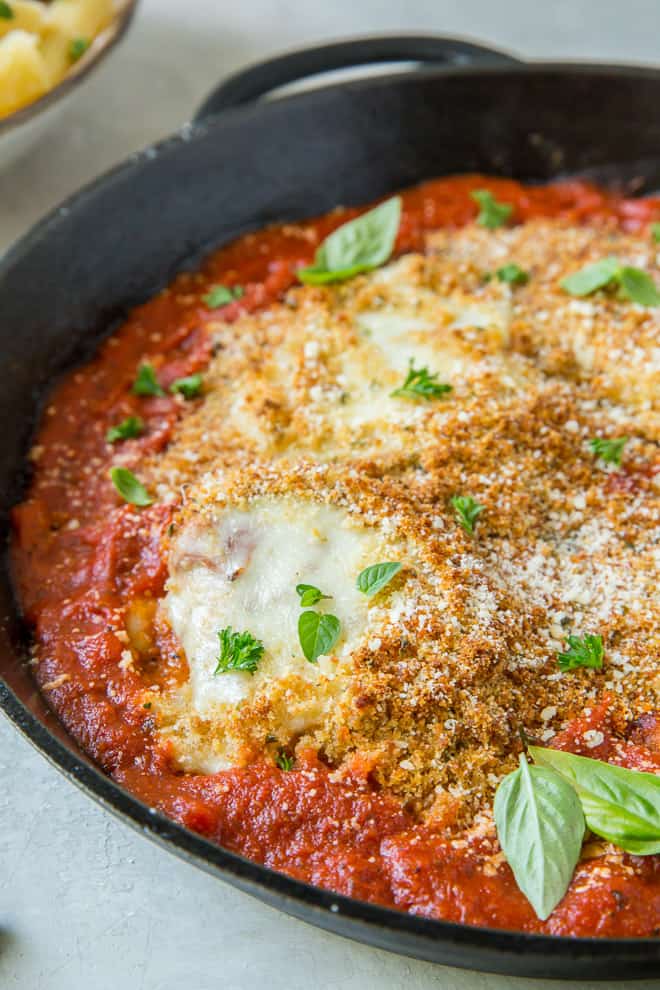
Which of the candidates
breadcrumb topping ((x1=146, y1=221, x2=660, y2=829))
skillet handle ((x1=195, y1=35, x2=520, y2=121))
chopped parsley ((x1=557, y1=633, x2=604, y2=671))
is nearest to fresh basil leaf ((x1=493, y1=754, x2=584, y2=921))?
breadcrumb topping ((x1=146, y1=221, x2=660, y2=829))

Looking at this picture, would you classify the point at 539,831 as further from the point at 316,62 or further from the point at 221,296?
the point at 316,62

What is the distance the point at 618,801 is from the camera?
260 centimetres

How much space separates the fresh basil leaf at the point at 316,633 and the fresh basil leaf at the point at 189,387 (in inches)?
43.3

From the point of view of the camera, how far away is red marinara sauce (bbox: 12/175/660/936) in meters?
2.57

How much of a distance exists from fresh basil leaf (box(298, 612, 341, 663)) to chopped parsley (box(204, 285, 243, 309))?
155cm

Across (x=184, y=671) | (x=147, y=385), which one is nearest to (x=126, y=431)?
(x=147, y=385)

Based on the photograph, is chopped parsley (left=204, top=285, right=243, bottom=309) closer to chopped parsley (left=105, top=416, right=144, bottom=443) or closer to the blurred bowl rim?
chopped parsley (left=105, top=416, right=144, bottom=443)

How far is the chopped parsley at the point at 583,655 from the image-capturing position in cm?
296

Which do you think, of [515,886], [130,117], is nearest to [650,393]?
[515,886]

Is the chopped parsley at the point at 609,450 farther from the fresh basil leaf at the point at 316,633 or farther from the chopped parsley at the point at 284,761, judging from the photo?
the chopped parsley at the point at 284,761

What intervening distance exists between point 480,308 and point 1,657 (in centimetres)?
187

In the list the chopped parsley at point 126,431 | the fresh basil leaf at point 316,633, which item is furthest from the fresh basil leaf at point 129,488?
the fresh basil leaf at point 316,633

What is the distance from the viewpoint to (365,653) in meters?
2.84

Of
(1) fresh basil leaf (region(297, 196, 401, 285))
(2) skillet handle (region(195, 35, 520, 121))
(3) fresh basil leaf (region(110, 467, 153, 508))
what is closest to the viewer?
(3) fresh basil leaf (region(110, 467, 153, 508))
